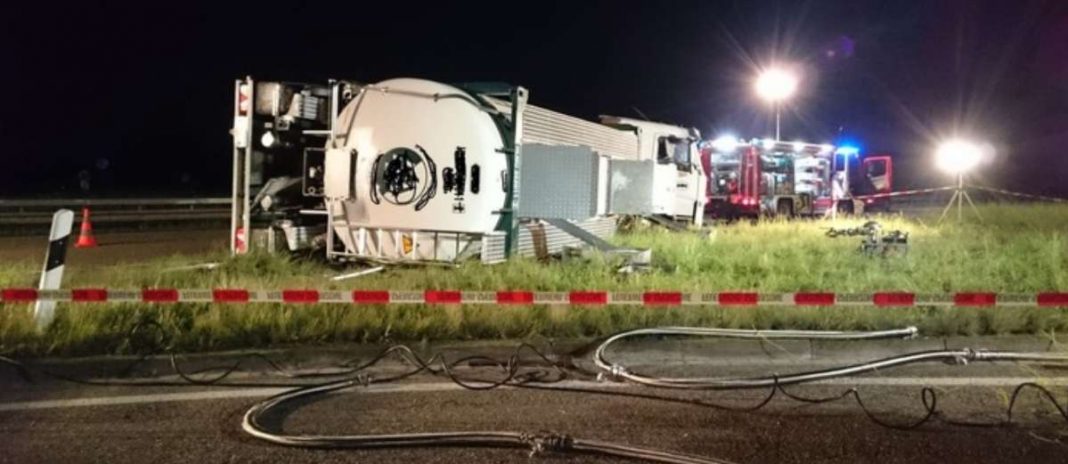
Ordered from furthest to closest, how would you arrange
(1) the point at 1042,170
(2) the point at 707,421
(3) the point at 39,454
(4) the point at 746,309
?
(1) the point at 1042,170
(4) the point at 746,309
(2) the point at 707,421
(3) the point at 39,454

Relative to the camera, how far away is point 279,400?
5.88 metres

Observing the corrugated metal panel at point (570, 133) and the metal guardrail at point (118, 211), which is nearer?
the corrugated metal panel at point (570, 133)

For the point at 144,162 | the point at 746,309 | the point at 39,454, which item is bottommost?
the point at 39,454

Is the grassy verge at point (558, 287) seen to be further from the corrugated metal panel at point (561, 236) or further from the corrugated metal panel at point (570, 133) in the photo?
the corrugated metal panel at point (570, 133)

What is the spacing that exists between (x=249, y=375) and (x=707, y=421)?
323 cm

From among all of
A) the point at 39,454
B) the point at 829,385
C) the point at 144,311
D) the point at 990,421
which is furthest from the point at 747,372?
the point at 144,311

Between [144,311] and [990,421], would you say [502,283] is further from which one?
[990,421]

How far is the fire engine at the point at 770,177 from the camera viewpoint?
26.4 m

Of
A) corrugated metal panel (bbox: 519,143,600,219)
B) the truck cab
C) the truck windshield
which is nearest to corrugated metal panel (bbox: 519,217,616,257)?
corrugated metal panel (bbox: 519,143,600,219)

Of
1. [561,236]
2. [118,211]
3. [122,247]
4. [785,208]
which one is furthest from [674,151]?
[118,211]

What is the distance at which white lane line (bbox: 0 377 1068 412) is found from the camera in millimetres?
5859

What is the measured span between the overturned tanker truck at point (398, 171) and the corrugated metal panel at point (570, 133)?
1.9 inches

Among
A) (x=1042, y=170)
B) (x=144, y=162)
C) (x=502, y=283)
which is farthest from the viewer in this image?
(x=1042, y=170)

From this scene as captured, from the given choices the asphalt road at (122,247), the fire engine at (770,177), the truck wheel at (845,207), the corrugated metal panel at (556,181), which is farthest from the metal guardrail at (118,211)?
the truck wheel at (845,207)
